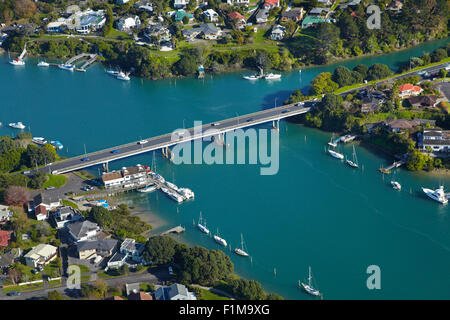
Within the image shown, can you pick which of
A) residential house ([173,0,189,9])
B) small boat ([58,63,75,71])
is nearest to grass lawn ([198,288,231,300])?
small boat ([58,63,75,71])

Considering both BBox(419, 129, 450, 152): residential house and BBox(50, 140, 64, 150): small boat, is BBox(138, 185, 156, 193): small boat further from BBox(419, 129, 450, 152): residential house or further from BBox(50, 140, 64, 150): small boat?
BBox(419, 129, 450, 152): residential house

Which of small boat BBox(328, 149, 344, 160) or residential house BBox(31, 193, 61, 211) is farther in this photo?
small boat BBox(328, 149, 344, 160)

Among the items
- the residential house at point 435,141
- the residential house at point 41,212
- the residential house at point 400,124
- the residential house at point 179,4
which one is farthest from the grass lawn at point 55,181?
the residential house at point 179,4

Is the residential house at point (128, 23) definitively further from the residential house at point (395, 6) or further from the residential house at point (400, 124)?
the residential house at point (400, 124)

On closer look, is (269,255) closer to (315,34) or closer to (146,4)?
(315,34)

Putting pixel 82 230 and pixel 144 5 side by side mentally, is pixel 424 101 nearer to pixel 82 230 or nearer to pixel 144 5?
pixel 82 230

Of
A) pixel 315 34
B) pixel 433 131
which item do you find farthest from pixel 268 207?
pixel 315 34
